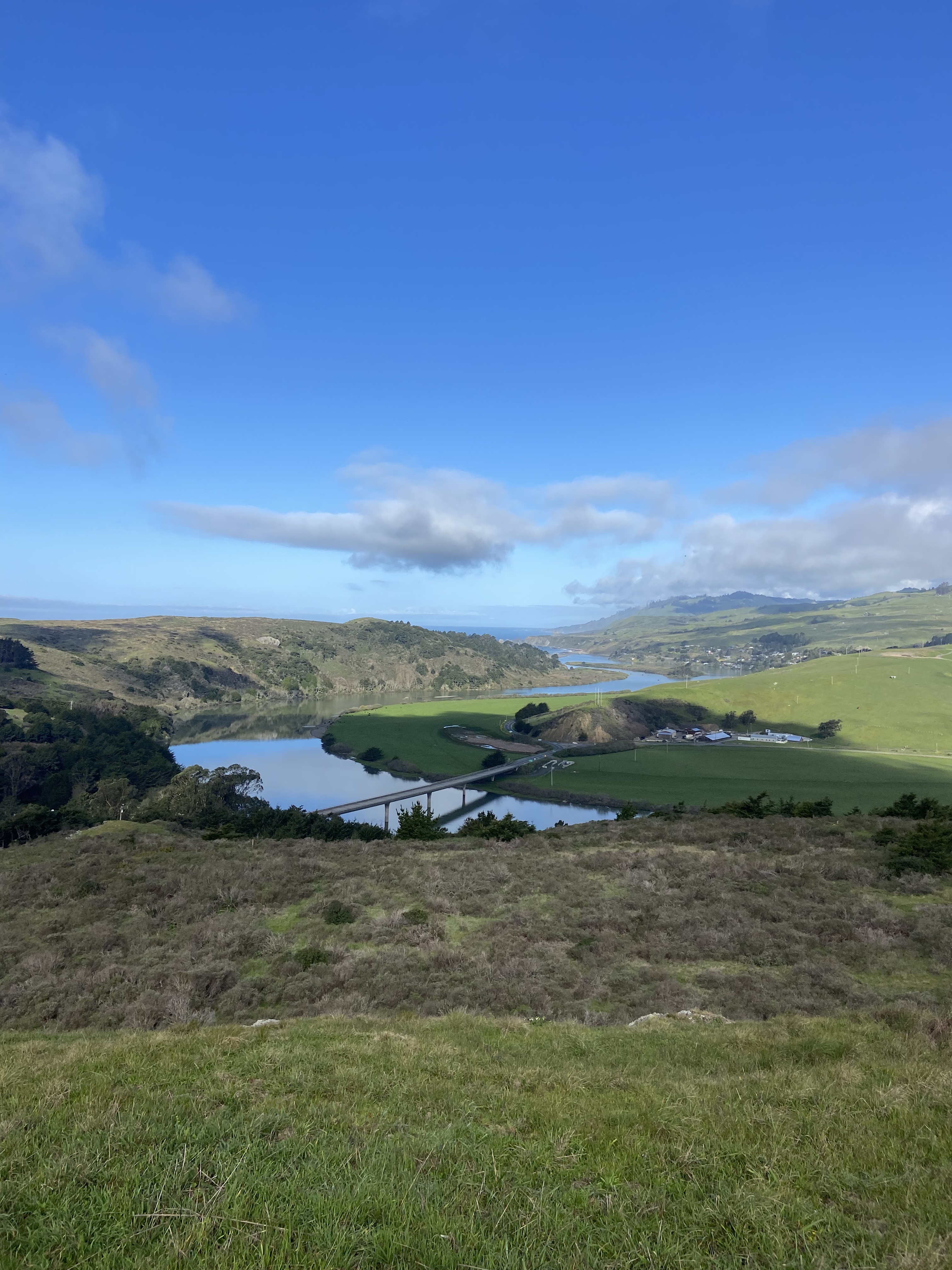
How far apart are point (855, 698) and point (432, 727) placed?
102m

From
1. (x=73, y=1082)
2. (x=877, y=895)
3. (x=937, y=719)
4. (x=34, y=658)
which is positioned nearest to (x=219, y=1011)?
(x=73, y=1082)

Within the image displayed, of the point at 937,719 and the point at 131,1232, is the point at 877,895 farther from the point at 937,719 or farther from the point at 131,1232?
the point at 937,719

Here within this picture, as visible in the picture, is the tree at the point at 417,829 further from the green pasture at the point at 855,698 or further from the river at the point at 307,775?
the green pasture at the point at 855,698

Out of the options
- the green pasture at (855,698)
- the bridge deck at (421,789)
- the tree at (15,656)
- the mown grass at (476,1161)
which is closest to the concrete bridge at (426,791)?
the bridge deck at (421,789)

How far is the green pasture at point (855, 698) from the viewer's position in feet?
371

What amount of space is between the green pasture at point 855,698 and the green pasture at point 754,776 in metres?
14.7

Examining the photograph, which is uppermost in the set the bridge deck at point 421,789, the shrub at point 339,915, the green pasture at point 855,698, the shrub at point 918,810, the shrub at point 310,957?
the shrub at point 310,957

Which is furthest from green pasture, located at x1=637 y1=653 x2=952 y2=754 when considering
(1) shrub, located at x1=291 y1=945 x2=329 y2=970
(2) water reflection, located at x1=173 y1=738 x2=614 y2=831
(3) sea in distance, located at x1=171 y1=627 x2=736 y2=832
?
(1) shrub, located at x1=291 y1=945 x2=329 y2=970

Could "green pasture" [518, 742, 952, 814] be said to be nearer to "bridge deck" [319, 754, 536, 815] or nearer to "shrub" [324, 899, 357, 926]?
"bridge deck" [319, 754, 536, 815]

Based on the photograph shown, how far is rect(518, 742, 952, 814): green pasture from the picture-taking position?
7700 cm

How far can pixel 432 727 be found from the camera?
448 feet

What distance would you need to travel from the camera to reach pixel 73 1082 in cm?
738

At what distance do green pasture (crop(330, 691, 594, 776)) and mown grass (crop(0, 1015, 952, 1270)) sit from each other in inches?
3626

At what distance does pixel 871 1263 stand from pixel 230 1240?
450 cm
